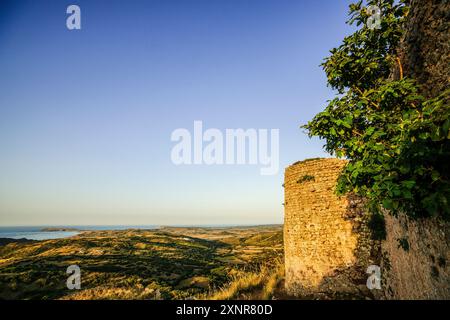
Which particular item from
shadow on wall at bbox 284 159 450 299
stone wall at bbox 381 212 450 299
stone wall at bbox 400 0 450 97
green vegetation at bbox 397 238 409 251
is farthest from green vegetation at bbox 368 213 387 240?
stone wall at bbox 400 0 450 97

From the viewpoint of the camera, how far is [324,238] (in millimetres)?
9289

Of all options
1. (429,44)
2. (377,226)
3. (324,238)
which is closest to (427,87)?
(429,44)

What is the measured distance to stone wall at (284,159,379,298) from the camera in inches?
344

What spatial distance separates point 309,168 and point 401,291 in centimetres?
511

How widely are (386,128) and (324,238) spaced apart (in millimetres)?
6205

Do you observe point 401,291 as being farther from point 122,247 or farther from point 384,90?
point 122,247

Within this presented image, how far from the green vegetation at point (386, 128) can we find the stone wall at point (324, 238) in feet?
13.5

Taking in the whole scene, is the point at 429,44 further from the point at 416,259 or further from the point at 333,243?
the point at 333,243

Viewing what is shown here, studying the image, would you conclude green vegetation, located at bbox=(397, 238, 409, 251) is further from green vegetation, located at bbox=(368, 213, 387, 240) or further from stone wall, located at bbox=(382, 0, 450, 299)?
green vegetation, located at bbox=(368, 213, 387, 240)

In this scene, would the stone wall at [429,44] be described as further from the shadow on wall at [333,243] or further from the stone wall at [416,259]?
the shadow on wall at [333,243]

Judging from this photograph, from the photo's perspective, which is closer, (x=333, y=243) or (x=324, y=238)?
(x=333, y=243)

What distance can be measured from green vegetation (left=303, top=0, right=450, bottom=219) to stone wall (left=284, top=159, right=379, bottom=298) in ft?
13.5

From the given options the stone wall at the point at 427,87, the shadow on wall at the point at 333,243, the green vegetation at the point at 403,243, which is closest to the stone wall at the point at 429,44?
the stone wall at the point at 427,87

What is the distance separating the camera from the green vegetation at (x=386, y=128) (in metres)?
3.21
